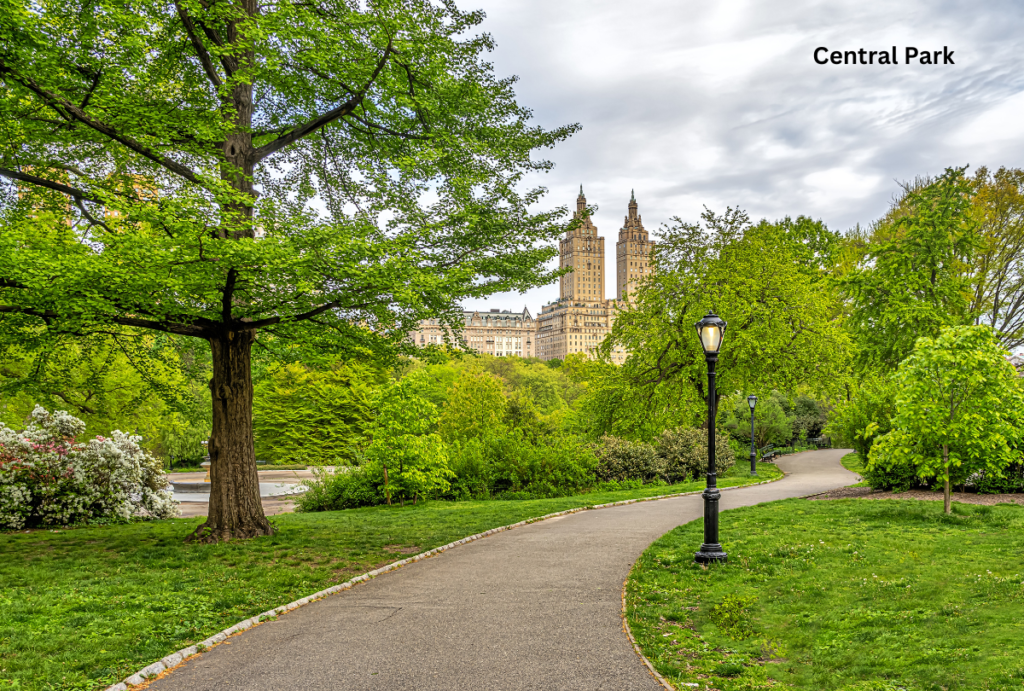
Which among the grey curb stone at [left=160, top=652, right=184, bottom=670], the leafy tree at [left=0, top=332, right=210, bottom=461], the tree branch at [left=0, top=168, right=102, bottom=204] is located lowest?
the grey curb stone at [left=160, top=652, right=184, bottom=670]

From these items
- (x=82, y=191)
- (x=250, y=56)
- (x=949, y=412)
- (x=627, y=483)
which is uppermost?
(x=250, y=56)

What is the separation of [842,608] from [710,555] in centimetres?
257

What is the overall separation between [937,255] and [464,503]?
20530mm

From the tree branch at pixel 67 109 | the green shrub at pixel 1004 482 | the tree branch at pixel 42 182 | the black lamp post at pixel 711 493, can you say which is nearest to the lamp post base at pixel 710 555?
the black lamp post at pixel 711 493

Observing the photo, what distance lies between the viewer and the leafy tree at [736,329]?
74.4 ft

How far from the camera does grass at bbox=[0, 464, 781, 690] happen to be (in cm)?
553

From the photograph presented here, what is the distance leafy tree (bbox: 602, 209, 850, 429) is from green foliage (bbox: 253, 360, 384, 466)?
1598cm

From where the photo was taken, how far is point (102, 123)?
31.4 feet

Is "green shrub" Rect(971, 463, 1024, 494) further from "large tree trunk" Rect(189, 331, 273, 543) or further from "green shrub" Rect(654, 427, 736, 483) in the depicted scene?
"large tree trunk" Rect(189, 331, 273, 543)

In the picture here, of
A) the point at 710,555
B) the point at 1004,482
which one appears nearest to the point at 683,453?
the point at 1004,482

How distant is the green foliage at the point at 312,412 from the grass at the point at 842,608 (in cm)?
2557

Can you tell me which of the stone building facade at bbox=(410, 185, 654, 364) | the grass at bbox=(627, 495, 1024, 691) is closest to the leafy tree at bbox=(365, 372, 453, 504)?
the grass at bbox=(627, 495, 1024, 691)

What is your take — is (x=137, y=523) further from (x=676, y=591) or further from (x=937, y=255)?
(x=937, y=255)

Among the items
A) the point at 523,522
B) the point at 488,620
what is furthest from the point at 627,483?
the point at 488,620
